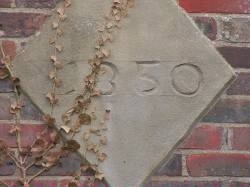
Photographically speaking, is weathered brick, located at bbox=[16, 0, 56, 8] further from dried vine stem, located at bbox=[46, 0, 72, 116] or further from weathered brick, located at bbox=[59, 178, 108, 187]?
weathered brick, located at bbox=[59, 178, 108, 187]

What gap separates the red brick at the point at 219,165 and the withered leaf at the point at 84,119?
0.34 m

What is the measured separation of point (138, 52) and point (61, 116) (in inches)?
12.5

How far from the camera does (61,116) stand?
2.27 metres

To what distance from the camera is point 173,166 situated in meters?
2.29

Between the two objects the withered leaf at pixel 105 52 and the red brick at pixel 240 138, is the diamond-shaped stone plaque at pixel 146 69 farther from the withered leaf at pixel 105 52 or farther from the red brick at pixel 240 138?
the red brick at pixel 240 138

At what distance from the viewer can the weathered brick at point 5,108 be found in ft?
7.46

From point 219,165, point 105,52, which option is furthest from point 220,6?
point 219,165

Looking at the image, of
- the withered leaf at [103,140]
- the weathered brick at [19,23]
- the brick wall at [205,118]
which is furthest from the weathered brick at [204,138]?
the weathered brick at [19,23]

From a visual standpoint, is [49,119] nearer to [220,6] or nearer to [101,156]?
[101,156]

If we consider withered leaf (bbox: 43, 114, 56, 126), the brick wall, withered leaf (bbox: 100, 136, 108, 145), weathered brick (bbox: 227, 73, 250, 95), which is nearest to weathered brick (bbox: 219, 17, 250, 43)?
the brick wall

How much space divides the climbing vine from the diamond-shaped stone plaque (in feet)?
0.06

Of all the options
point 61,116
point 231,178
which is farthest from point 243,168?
point 61,116

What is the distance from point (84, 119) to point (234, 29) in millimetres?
559

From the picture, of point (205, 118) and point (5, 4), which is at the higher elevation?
point (5, 4)
